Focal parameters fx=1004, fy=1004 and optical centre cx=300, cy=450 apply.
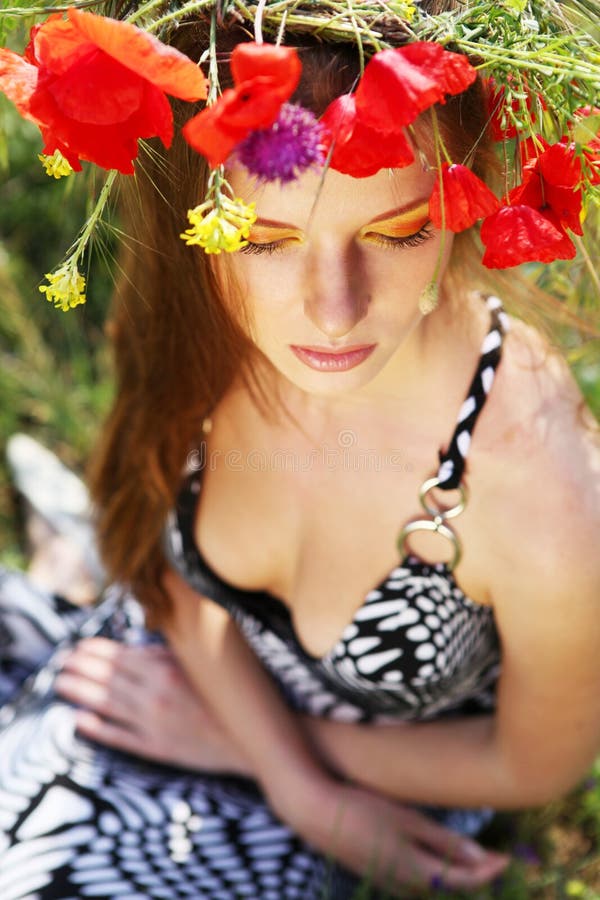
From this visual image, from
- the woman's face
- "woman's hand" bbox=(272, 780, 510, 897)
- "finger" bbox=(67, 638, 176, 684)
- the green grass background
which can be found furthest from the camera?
the green grass background

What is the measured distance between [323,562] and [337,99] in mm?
A: 787

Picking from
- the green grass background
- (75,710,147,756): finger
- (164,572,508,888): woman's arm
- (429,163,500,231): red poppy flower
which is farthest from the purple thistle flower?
the green grass background

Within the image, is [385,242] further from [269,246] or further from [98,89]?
[98,89]

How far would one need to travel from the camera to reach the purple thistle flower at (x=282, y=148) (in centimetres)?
79

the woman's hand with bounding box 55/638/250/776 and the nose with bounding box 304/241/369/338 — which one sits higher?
the nose with bounding box 304/241/369/338

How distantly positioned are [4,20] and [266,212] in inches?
12.1

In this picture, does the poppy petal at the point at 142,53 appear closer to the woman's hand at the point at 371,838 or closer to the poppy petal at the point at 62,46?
the poppy petal at the point at 62,46

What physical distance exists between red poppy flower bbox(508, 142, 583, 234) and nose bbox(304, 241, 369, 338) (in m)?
0.18

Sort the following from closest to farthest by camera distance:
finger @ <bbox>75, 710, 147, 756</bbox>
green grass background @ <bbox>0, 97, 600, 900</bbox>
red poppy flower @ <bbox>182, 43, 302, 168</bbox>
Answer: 1. red poppy flower @ <bbox>182, 43, 302, 168</bbox>
2. finger @ <bbox>75, 710, 147, 756</bbox>
3. green grass background @ <bbox>0, 97, 600, 900</bbox>

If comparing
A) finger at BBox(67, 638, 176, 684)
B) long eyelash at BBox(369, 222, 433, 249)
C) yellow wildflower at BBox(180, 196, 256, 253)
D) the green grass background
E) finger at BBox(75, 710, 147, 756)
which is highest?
Result: yellow wildflower at BBox(180, 196, 256, 253)

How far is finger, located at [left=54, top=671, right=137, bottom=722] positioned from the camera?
175 cm

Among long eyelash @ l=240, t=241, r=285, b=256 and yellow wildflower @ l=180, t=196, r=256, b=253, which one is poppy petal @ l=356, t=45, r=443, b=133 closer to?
yellow wildflower @ l=180, t=196, r=256, b=253

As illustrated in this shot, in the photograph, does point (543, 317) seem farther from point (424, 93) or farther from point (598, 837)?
point (598, 837)

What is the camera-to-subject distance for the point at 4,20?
961 mm
